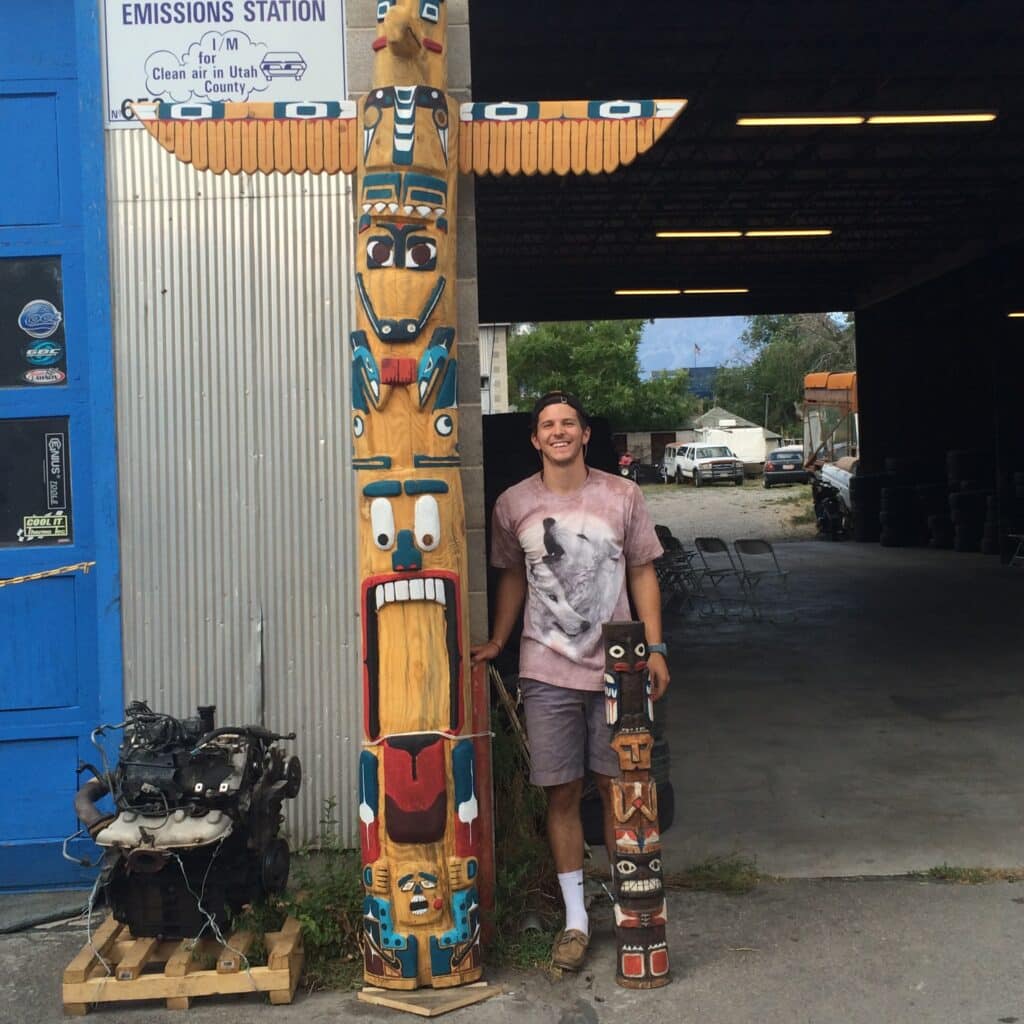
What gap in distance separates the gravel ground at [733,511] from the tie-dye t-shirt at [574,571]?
61.6 feet

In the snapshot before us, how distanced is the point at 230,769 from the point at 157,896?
49cm

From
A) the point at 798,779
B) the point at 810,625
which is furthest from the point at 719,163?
the point at 798,779

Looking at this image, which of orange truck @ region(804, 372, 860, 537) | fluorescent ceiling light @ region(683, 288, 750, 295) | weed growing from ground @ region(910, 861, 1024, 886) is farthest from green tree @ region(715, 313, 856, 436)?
weed growing from ground @ region(910, 861, 1024, 886)

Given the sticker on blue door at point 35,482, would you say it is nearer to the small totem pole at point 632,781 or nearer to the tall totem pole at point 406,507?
the tall totem pole at point 406,507

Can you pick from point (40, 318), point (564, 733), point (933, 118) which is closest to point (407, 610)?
point (564, 733)

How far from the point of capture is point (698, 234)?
52.1 feet

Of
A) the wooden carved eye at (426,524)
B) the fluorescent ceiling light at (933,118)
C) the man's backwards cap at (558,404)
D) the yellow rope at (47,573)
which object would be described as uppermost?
the fluorescent ceiling light at (933,118)

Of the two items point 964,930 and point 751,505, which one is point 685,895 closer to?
point 964,930

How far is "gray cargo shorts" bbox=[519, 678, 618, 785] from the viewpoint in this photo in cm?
409

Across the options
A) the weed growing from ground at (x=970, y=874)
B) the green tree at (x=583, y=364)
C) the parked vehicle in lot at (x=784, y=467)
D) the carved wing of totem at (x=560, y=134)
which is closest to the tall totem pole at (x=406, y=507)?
the carved wing of totem at (x=560, y=134)

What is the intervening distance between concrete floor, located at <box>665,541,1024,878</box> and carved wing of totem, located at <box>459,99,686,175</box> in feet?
10.4

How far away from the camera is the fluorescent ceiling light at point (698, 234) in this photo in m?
15.8

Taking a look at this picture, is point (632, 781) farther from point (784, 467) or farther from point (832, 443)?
point (784, 467)

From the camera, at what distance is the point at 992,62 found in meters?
9.91
